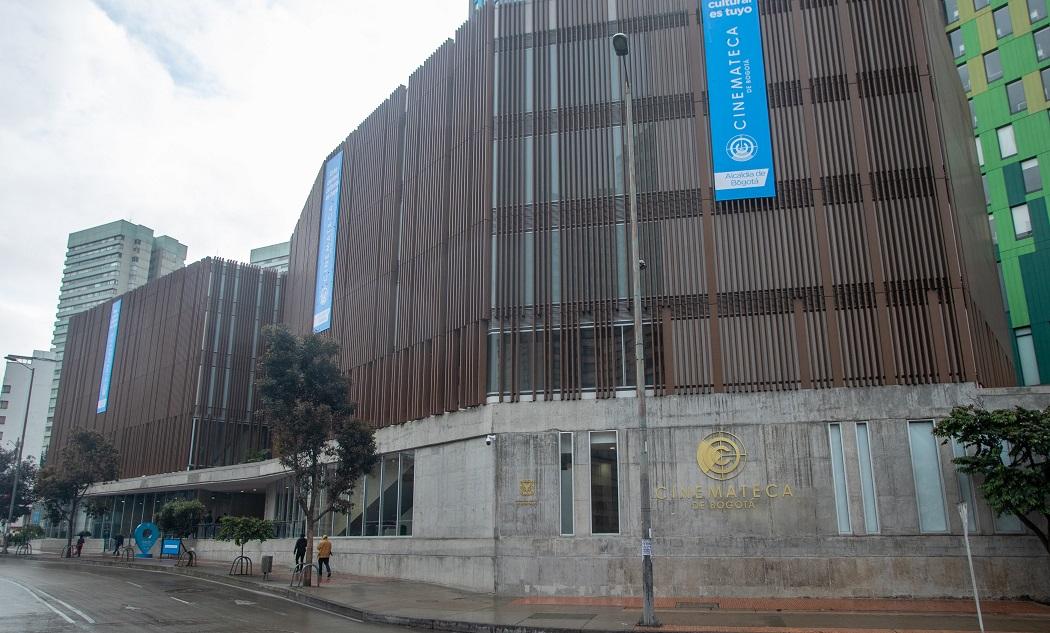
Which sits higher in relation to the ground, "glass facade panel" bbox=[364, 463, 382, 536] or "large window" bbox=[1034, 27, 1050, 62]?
"large window" bbox=[1034, 27, 1050, 62]

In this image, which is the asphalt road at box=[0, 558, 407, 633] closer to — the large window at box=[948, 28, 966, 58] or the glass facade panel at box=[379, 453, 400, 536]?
the glass facade panel at box=[379, 453, 400, 536]

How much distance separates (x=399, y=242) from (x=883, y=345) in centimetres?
2065

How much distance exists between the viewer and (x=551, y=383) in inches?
997

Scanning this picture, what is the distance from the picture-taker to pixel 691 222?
84.1 feet

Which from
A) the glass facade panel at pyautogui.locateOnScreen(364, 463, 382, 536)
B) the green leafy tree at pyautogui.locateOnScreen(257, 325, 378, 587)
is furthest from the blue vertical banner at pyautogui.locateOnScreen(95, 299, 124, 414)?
the green leafy tree at pyautogui.locateOnScreen(257, 325, 378, 587)

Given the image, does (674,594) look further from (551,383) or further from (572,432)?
(551,383)

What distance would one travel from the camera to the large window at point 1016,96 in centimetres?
4281

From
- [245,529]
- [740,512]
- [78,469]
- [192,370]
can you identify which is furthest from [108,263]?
[740,512]

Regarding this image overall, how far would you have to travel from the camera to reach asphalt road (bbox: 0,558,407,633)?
52.7ft

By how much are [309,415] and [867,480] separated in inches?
695

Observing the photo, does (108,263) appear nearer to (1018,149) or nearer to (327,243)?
(327,243)

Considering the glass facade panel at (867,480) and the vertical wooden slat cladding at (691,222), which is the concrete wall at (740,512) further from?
the vertical wooden slat cladding at (691,222)

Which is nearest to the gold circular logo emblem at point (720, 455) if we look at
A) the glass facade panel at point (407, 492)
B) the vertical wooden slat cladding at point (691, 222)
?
the vertical wooden slat cladding at point (691, 222)

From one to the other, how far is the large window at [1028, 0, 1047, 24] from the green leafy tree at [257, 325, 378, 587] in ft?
139
